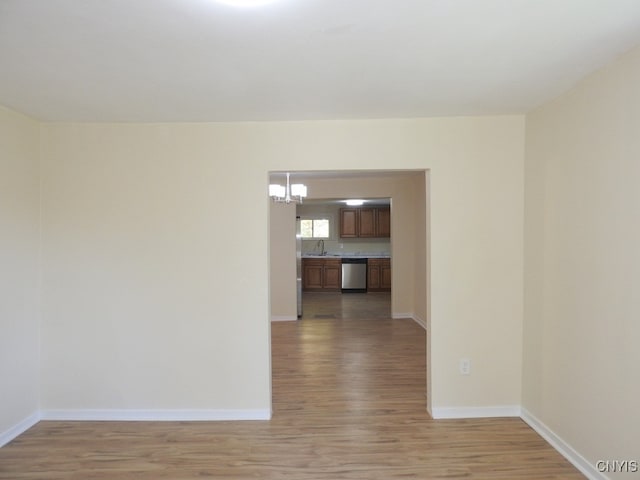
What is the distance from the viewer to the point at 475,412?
264 centimetres

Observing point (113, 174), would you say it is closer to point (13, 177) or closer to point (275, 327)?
point (13, 177)

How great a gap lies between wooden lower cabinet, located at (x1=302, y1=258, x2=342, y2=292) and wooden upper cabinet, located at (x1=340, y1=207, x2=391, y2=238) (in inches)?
→ 34.0

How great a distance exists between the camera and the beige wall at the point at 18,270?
232cm

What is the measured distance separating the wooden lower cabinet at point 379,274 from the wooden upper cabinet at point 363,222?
70cm

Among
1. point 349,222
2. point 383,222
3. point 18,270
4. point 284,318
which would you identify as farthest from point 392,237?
point 18,270

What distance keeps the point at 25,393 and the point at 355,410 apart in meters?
2.43

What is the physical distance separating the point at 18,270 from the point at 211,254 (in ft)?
4.28

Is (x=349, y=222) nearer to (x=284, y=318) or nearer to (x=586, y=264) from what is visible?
(x=284, y=318)

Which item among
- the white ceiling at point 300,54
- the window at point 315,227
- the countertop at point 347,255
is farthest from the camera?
the window at point 315,227

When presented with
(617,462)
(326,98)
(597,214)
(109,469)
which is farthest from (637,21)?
(109,469)

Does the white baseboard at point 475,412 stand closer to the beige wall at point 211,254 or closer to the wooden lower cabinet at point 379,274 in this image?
the beige wall at point 211,254

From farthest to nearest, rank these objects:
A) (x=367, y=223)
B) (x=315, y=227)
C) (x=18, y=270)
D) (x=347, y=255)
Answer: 1. (x=315, y=227)
2. (x=347, y=255)
3. (x=367, y=223)
4. (x=18, y=270)

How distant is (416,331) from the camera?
16.5 ft
